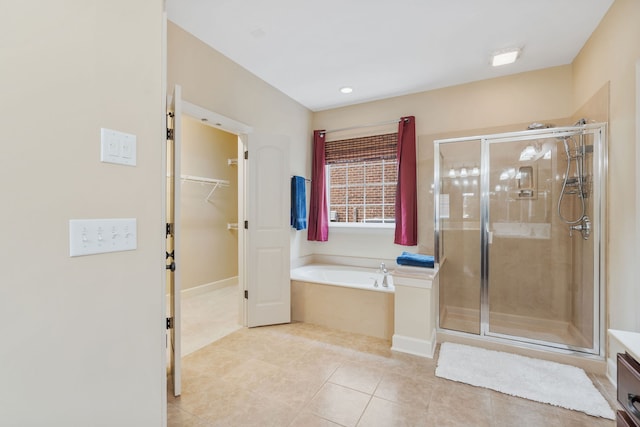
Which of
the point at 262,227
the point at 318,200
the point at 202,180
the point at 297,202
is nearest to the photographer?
the point at 262,227

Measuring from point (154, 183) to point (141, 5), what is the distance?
2.49ft

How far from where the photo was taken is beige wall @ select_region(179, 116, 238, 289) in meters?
4.03

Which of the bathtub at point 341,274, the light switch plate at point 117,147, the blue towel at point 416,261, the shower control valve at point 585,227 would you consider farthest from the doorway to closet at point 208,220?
the shower control valve at point 585,227

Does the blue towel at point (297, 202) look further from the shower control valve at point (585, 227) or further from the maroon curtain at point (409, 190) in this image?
the shower control valve at point (585, 227)

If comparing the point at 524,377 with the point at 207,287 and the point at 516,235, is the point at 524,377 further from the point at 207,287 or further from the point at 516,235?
the point at 207,287

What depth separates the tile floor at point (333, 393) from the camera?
1.67 metres

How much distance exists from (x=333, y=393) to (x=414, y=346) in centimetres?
91

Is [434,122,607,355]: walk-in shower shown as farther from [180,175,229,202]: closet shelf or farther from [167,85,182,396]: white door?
[180,175,229,202]: closet shelf

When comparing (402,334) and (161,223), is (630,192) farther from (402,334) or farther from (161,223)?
(161,223)

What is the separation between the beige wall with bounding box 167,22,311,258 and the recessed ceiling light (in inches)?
89.2

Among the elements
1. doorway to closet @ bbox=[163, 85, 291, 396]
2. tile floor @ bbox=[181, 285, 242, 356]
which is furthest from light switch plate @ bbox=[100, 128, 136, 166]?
tile floor @ bbox=[181, 285, 242, 356]

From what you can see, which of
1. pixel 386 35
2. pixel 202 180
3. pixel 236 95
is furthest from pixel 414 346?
pixel 202 180

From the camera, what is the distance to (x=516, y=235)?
2945mm

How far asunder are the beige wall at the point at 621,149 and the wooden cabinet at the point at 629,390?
1231mm
